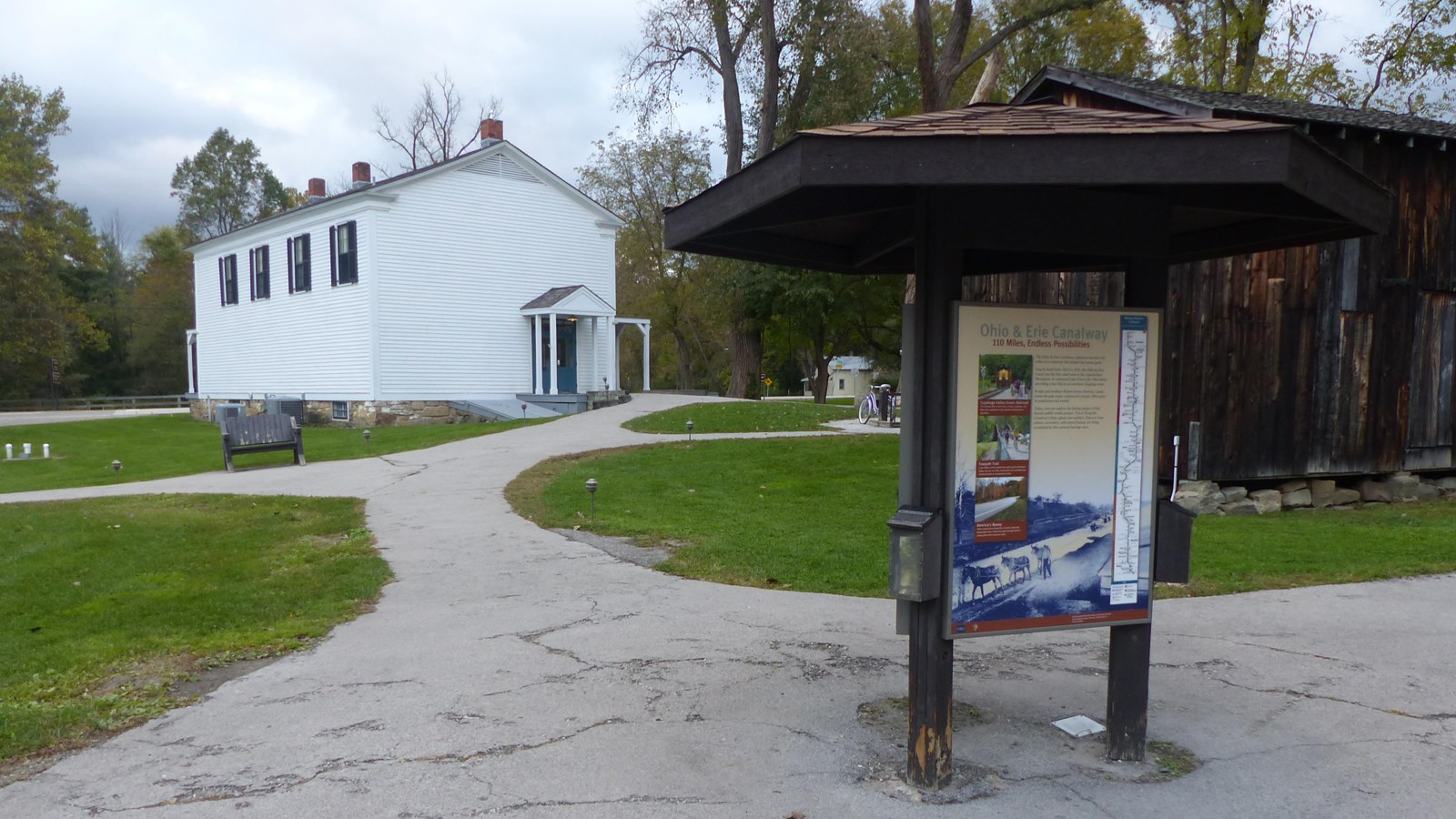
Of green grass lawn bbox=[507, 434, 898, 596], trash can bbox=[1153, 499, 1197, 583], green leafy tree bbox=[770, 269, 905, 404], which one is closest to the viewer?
trash can bbox=[1153, 499, 1197, 583]

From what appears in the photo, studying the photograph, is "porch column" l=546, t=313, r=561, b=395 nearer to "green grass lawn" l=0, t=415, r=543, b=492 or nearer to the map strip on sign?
"green grass lawn" l=0, t=415, r=543, b=492

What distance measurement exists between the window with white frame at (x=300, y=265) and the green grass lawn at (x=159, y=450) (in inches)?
187

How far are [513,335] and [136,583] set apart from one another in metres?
21.8

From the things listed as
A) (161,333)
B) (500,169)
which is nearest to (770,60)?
(500,169)

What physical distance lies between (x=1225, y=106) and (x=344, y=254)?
2357 cm

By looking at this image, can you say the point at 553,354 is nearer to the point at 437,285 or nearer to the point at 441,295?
the point at 441,295

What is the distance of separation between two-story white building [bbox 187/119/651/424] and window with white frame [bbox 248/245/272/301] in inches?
3.5

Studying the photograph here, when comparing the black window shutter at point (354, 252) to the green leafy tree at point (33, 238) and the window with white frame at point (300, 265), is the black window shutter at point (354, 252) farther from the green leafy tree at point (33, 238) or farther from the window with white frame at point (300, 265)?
the green leafy tree at point (33, 238)

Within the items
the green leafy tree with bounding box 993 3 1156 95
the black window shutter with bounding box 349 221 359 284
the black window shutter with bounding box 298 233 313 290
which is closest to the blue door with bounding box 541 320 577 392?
the black window shutter with bounding box 349 221 359 284

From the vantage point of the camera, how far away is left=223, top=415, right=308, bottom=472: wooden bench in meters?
17.1

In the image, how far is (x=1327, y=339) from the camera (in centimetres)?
1274

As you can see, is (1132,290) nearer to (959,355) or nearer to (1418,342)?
(959,355)

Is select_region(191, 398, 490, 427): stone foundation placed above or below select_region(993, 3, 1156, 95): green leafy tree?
below

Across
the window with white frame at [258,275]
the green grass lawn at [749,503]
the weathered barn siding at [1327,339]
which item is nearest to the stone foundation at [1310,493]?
the weathered barn siding at [1327,339]
